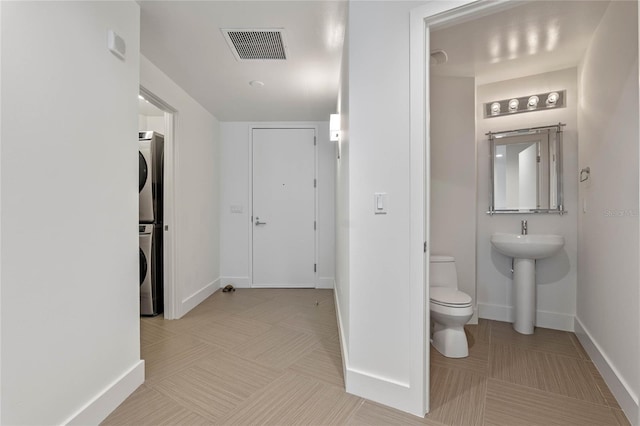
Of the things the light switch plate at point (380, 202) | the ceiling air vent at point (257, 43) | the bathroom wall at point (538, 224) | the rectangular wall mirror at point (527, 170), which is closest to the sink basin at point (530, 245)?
the bathroom wall at point (538, 224)

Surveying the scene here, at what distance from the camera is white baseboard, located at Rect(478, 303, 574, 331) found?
2.55 metres

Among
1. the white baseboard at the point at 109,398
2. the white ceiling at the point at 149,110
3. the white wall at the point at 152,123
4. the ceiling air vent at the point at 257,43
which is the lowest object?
the white baseboard at the point at 109,398

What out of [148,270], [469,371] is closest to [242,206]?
[148,270]

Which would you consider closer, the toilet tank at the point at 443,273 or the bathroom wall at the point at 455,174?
the toilet tank at the point at 443,273

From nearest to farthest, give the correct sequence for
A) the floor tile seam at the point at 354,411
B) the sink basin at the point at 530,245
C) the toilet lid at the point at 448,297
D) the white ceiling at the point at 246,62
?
the floor tile seam at the point at 354,411 < the white ceiling at the point at 246,62 < the toilet lid at the point at 448,297 < the sink basin at the point at 530,245

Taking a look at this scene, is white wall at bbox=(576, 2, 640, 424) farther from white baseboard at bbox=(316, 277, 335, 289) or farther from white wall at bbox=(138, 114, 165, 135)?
white wall at bbox=(138, 114, 165, 135)

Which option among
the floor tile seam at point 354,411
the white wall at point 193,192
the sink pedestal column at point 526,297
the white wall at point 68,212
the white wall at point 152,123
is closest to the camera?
the white wall at point 68,212

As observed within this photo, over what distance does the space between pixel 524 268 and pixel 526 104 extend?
58.7 inches

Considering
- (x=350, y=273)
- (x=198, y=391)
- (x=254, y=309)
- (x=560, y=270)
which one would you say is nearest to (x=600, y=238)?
(x=560, y=270)

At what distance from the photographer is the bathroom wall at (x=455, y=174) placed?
2699mm

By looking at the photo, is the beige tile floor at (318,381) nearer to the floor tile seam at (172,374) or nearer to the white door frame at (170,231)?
the floor tile seam at (172,374)

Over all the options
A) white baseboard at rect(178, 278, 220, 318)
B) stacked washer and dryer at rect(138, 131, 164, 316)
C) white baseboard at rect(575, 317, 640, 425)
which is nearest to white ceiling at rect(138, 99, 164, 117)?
stacked washer and dryer at rect(138, 131, 164, 316)

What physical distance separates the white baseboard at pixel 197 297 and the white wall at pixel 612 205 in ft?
10.9

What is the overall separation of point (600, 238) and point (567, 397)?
1.06m
